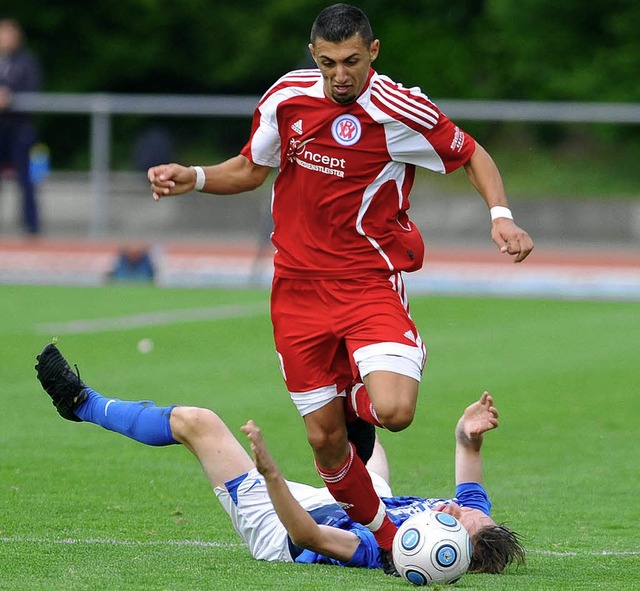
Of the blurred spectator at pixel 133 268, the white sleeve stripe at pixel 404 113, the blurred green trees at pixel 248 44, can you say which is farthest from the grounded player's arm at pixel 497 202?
the blurred green trees at pixel 248 44

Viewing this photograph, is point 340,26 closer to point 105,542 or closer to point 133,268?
point 105,542

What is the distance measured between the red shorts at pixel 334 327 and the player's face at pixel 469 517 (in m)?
0.63

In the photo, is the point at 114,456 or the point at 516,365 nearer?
the point at 114,456

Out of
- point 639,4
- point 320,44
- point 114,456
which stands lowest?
point 114,456

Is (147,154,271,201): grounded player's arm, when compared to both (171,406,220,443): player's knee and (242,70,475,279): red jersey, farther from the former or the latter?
(171,406,220,443): player's knee

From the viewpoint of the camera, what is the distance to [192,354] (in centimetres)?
1269

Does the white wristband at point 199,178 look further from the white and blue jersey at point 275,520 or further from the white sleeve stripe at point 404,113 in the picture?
the white and blue jersey at point 275,520

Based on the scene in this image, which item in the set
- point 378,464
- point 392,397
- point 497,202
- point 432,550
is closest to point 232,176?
point 497,202

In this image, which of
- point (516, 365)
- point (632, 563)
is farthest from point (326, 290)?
point (516, 365)

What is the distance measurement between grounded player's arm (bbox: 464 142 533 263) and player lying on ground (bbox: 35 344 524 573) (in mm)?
734

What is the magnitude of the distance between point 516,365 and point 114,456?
15.7ft

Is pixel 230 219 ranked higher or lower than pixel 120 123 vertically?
lower

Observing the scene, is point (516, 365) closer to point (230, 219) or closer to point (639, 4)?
point (230, 219)

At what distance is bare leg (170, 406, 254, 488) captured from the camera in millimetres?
6102
